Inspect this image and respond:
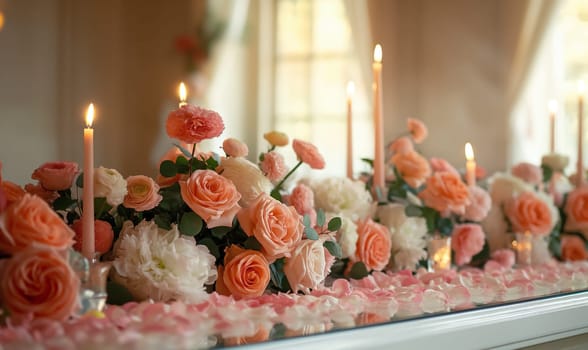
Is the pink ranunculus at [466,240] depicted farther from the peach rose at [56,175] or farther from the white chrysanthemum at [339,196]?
the peach rose at [56,175]

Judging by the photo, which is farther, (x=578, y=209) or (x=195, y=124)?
(x=578, y=209)

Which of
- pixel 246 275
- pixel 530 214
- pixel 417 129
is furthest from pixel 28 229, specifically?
pixel 530 214

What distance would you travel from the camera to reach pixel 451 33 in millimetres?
1858

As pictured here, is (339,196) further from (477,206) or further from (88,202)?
(88,202)

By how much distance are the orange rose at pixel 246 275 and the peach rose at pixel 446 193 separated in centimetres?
44

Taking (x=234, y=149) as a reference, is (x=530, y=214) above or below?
below

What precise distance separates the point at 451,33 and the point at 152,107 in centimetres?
97

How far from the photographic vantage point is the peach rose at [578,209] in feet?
5.04

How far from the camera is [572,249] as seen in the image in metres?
1.56

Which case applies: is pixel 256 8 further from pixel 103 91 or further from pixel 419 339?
pixel 419 339

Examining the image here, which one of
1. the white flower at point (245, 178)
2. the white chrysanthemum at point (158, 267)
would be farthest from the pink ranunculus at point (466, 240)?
the white chrysanthemum at point (158, 267)

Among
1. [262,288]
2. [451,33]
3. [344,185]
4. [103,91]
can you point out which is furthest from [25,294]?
[451,33]

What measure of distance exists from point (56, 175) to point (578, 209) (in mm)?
1055

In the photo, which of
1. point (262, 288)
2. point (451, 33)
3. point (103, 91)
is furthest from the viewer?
point (451, 33)
